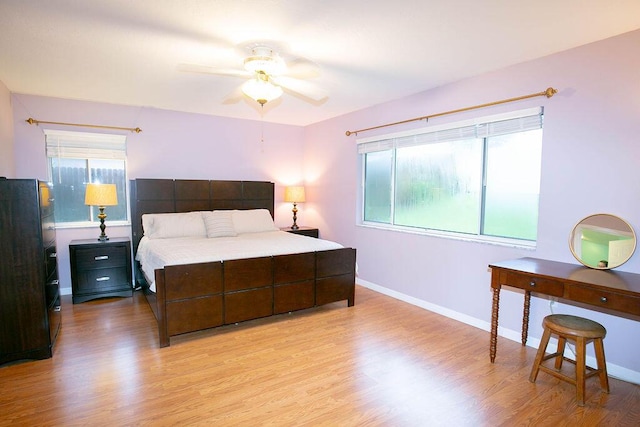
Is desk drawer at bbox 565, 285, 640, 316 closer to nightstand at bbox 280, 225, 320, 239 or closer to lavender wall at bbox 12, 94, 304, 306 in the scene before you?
nightstand at bbox 280, 225, 320, 239

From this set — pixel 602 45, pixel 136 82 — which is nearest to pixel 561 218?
pixel 602 45

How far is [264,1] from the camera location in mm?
1973

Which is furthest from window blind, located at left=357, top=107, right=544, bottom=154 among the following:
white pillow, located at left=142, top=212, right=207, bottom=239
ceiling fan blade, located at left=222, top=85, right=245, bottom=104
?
white pillow, located at left=142, top=212, right=207, bottom=239

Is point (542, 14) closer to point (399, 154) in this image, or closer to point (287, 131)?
point (399, 154)

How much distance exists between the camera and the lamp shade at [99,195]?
4027 millimetres

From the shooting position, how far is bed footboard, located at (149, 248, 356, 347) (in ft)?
9.53

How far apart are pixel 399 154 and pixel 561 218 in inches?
77.5

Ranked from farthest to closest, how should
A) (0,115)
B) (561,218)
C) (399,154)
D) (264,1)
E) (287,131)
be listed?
(287,131) < (399,154) < (0,115) < (561,218) < (264,1)

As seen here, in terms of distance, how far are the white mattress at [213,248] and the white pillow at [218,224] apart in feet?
0.40

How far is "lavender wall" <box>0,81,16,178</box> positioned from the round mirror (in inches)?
204

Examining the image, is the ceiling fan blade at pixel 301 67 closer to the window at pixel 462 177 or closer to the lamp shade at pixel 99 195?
the window at pixel 462 177

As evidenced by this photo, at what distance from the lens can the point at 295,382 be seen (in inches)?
94.5

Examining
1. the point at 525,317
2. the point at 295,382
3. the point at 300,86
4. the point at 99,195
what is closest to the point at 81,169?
the point at 99,195

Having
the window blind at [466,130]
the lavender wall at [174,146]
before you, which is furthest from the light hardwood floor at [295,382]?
the lavender wall at [174,146]
